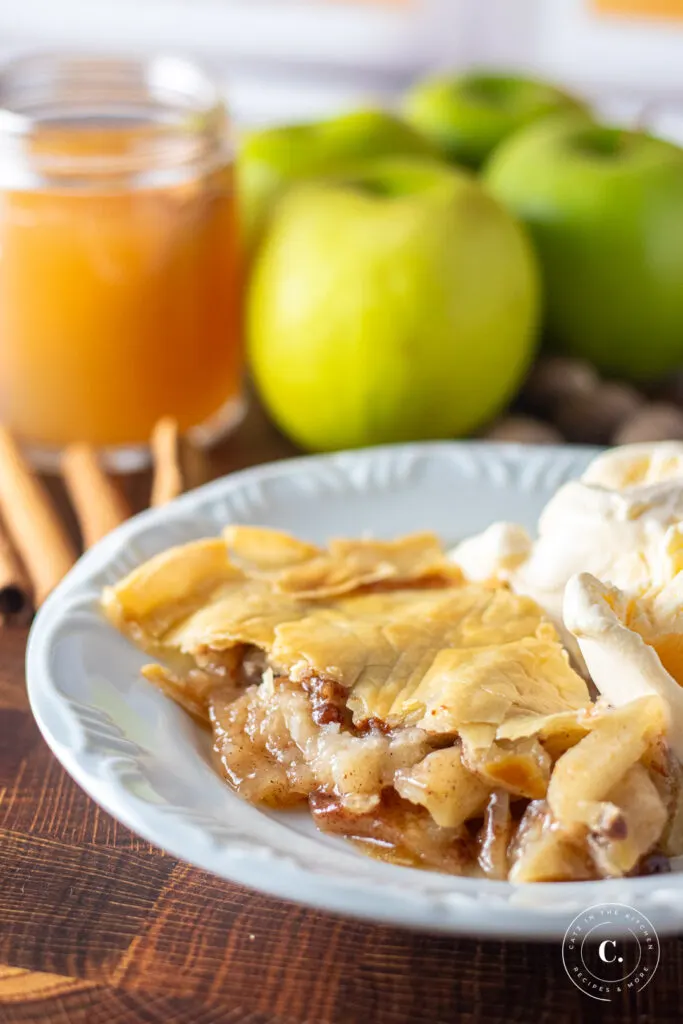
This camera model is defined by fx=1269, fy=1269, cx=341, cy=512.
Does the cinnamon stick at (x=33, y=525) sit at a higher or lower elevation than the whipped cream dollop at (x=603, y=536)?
lower

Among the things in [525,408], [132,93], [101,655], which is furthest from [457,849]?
[132,93]

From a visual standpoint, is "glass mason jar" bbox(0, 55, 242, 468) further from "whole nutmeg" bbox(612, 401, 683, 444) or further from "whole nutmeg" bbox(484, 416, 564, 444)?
"whole nutmeg" bbox(612, 401, 683, 444)

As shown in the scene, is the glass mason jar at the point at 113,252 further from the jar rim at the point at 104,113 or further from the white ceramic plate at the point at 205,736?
the white ceramic plate at the point at 205,736

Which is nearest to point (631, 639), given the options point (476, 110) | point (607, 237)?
point (607, 237)

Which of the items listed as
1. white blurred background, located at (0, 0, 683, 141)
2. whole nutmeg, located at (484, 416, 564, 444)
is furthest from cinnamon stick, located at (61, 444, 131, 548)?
white blurred background, located at (0, 0, 683, 141)

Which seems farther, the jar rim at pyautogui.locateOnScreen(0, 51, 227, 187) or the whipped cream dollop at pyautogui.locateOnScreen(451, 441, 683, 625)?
the jar rim at pyautogui.locateOnScreen(0, 51, 227, 187)

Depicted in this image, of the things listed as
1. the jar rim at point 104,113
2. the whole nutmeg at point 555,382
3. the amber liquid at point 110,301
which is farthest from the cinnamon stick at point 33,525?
the whole nutmeg at point 555,382

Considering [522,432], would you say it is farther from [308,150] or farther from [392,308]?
[308,150]
